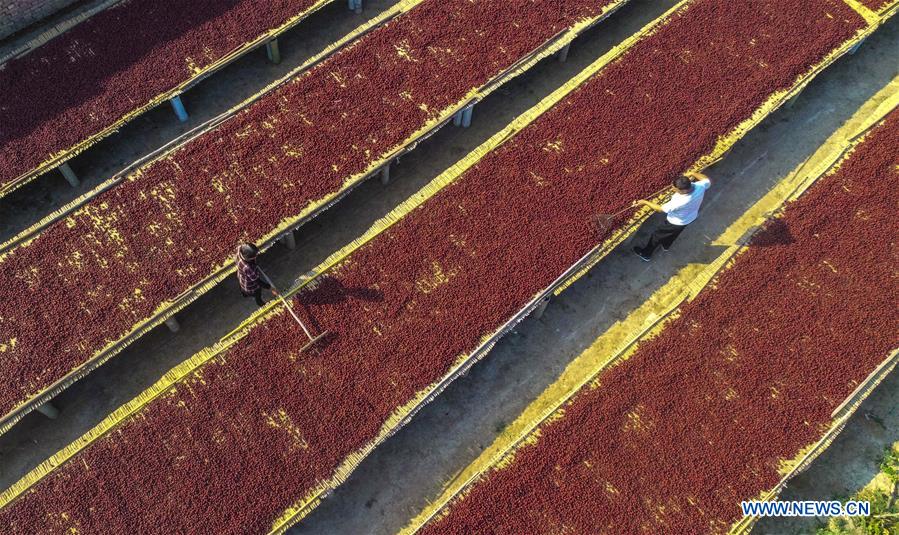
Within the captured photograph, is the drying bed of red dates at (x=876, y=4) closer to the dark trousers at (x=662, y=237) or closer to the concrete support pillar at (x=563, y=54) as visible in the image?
the concrete support pillar at (x=563, y=54)

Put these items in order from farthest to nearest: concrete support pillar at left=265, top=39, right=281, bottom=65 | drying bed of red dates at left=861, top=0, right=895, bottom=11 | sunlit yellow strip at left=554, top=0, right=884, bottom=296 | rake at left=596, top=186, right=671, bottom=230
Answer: drying bed of red dates at left=861, top=0, right=895, bottom=11 → concrete support pillar at left=265, top=39, right=281, bottom=65 → rake at left=596, top=186, right=671, bottom=230 → sunlit yellow strip at left=554, top=0, right=884, bottom=296

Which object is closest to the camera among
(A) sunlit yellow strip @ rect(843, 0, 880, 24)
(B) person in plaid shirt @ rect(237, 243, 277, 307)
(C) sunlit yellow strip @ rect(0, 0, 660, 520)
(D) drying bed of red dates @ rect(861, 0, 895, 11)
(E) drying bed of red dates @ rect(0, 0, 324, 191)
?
(C) sunlit yellow strip @ rect(0, 0, 660, 520)

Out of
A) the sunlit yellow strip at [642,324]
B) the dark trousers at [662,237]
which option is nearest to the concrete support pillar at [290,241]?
the sunlit yellow strip at [642,324]

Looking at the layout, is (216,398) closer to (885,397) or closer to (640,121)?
(640,121)

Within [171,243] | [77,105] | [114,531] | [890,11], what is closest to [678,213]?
[890,11]

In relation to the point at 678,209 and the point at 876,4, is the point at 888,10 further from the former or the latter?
the point at 678,209

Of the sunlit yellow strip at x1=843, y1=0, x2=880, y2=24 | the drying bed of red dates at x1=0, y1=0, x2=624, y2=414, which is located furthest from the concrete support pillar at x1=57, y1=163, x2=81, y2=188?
the sunlit yellow strip at x1=843, y1=0, x2=880, y2=24

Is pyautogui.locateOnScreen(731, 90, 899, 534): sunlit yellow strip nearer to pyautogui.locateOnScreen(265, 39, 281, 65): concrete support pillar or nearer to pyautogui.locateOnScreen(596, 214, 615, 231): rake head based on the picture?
pyautogui.locateOnScreen(596, 214, 615, 231): rake head

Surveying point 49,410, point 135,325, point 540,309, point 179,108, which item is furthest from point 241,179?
point 540,309
